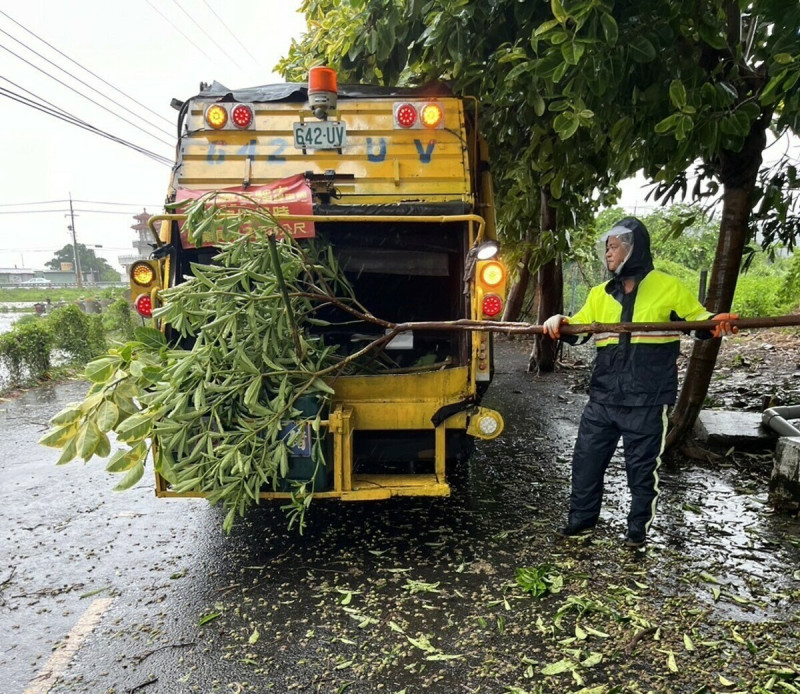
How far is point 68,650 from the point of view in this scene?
2.73 metres

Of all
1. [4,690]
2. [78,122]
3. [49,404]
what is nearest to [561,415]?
[4,690]

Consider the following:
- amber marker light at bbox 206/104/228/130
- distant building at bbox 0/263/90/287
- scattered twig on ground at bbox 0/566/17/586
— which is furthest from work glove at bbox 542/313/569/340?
distant building at bbox 0/263/90/287

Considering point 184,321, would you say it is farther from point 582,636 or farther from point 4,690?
point 582,636

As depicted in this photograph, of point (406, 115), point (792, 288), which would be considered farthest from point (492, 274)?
point (792, 288)

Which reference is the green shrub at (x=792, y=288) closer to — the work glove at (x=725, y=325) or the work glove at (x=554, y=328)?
the work glove at (x=725, y=325)

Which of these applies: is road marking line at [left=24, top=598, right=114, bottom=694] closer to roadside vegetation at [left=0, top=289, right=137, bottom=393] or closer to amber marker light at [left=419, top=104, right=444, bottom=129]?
amber marker light at [left=419, top=104, right=444, bottom=129]

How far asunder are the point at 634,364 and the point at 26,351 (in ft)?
29.5

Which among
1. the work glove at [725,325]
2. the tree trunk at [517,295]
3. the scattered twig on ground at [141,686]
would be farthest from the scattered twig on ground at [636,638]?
the tree trunk at [517,295]

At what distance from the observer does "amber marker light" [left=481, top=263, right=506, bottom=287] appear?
340cm

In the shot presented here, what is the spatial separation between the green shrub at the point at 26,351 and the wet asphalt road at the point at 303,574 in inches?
172

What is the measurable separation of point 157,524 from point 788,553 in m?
3.97

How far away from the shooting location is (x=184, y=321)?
328 centimetres

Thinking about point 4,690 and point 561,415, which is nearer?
point 4,690

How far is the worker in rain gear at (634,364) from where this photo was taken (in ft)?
11.0
